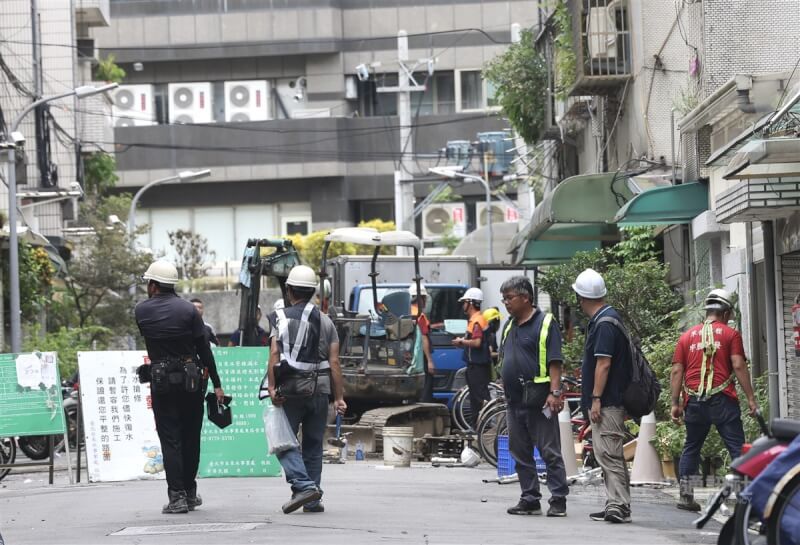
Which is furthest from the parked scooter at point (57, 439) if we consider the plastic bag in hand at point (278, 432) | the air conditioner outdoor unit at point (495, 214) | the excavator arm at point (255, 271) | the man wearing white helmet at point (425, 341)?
the air conditioner outdoor unit at point (495, 214)

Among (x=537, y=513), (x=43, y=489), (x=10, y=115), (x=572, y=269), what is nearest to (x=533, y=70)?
(x=572, y=269)

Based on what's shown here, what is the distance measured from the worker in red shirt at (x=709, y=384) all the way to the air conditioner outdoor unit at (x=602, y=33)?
10.9m

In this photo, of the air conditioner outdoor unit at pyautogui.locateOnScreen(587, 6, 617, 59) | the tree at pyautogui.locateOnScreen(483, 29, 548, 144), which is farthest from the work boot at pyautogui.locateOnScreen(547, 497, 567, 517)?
the tree at pyautogui.locateOnScreen(483, 29, 548, 144)

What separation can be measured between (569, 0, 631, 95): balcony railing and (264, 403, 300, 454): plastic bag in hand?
12.3 m

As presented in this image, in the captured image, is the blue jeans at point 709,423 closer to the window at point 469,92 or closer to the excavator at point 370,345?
the excavator at point 370,345

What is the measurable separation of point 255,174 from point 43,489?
48.4m

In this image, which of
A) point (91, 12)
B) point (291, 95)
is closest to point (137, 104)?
point (291, 95)

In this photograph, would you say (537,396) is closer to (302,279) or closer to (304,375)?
(304,375)

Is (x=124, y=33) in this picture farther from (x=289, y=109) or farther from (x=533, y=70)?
(x=533, y=70)

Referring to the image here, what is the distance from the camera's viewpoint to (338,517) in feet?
39.2

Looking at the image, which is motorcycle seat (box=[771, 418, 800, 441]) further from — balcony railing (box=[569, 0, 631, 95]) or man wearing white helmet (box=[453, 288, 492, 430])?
balcony railing (box=[569, 0, 631, 95])

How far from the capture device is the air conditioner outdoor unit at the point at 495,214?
203 feet

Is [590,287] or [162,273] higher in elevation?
[162,273]

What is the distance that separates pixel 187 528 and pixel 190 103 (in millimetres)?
54908
